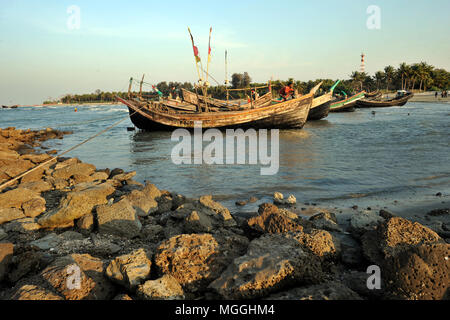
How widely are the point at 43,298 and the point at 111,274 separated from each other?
1.93 ft

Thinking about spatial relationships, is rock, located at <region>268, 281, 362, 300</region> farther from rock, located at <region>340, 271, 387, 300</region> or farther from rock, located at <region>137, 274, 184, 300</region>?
rock, located at <region>137, 274, 184, 300</region>

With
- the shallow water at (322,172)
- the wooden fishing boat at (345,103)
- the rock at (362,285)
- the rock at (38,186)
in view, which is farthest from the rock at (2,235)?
the wooden fishing boat at (345,103)

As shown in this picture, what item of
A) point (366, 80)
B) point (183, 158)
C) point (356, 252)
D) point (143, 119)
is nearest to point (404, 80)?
point (366, 80)

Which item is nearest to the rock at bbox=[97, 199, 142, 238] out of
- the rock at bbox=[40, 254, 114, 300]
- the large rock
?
the large rock

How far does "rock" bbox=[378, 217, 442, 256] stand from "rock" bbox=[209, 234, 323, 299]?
1.03 meters

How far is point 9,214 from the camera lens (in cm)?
529

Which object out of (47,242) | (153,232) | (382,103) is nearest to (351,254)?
(153,232)

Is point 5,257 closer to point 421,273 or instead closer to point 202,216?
point 202,216

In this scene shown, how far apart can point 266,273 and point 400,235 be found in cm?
186

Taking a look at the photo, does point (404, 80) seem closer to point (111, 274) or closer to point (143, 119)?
point (143, 119)

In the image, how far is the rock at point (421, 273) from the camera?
8.38ft

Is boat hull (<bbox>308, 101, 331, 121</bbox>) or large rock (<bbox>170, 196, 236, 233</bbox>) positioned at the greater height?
boat hull (<bbox>308, 101, 331, 121</bbox>)

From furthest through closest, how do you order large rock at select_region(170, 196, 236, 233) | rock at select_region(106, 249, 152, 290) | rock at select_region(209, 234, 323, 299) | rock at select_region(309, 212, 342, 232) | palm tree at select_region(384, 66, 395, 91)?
1. palm tree at select_region(384, 66, 395, 91)
2. rock at select_region(309, 212, 342, 232)
3. large rock at select_region(170, 196, 236, 233)
4. rock at select_region(106, 249, 152, 290)
5. rock at select_region(209, 234, 323, 299)

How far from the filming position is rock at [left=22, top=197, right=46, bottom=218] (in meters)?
5.58
